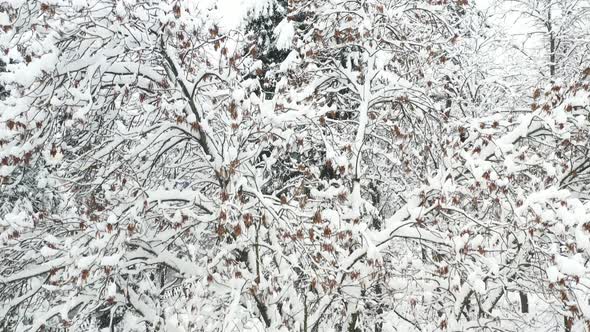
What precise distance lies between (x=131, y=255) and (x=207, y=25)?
2651mm

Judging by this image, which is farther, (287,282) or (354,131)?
(354,131)

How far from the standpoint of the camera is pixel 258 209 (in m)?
5.28

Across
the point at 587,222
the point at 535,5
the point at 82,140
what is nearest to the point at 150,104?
the point at 82,140

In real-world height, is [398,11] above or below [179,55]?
above

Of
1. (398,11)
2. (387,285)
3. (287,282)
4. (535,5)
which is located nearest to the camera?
(287,282)

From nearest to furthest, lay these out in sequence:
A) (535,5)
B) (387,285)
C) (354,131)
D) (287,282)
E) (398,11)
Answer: (287,282)
(387,285)
(398,11)
(354,131)
(535,5)

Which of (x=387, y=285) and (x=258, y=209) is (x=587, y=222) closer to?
(x=387, y=285)

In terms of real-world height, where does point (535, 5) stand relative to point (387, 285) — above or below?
above

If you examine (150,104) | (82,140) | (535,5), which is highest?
(535,5)

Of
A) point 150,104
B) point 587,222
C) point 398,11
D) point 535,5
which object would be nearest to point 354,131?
point 398,11

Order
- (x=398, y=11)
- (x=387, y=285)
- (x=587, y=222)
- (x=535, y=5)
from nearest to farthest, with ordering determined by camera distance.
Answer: (x=587, y=222) < (x=387, y=285) < (x=398, y=11) < (x=535, y=5)

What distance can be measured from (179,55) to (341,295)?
3.22 m

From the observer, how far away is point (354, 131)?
23.9 ft

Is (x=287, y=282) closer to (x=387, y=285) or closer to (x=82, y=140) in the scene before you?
(x=387, y=285)
